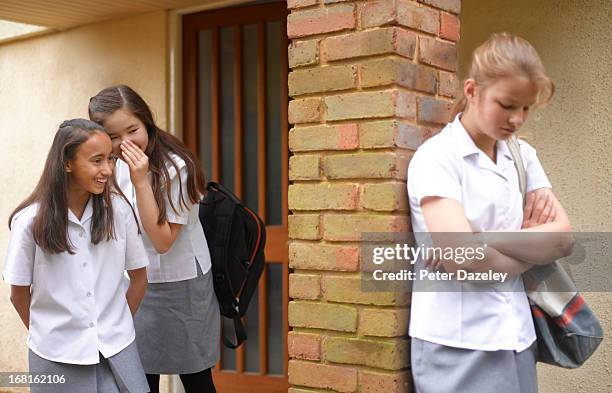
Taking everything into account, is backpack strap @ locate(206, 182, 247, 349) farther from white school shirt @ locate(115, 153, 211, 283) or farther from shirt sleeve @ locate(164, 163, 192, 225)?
shirt sleeve @ locate(164, 163, 192, 225)

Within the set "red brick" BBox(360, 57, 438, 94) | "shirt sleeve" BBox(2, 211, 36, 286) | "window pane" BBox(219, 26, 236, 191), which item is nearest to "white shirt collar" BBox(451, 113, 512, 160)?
"red brick" BBox(360, 57, 438, 94)

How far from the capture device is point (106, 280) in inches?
122

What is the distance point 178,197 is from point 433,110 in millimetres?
1087

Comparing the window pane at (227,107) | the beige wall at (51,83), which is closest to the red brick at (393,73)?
the window pane at (227,107)

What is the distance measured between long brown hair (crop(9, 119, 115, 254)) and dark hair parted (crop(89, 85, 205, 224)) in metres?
0.28

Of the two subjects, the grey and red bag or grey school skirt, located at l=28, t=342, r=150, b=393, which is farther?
grey school skirt, located at l=28, t=342, r=150, b=393

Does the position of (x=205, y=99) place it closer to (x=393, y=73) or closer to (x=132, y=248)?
(x=132, y=248)

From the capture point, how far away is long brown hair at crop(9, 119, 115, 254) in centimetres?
296

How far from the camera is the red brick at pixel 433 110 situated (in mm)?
2984

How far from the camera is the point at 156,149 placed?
3510 mm

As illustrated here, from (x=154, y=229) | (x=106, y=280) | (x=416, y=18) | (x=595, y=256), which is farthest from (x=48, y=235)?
(x=595, y=256)

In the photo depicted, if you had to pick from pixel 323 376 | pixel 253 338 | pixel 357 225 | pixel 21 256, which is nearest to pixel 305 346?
pixel 323 376

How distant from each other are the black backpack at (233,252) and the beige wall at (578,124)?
1654 mm

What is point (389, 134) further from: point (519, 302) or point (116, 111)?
point (116, 111)
